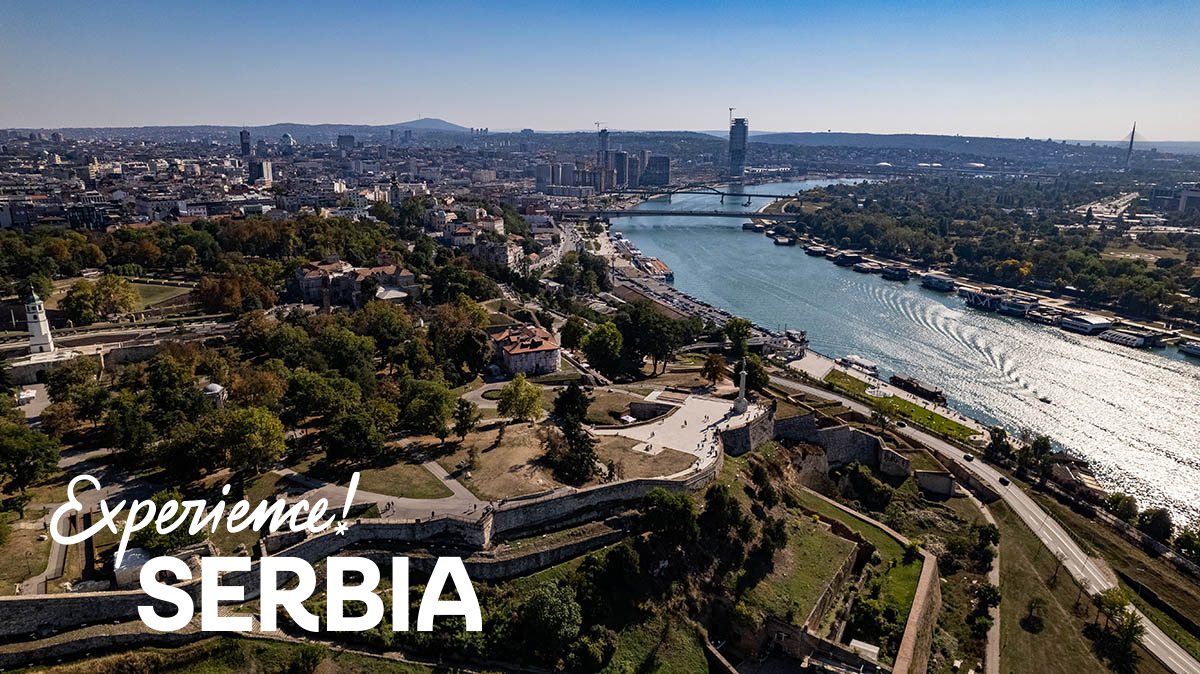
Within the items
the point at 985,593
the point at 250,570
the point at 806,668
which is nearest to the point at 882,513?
the point at 985,593

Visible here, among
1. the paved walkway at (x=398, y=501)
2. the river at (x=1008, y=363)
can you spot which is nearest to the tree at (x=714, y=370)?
the paved walkway at (x=398, y=501)

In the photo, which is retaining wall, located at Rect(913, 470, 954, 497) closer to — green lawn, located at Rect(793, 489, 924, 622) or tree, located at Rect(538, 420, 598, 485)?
green lawn, located at Rect(793, 489, 924, 622)

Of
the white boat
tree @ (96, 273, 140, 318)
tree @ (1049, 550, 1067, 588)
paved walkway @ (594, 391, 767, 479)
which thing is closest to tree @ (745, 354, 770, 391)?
paved walkway @ (594, 391, 767, 479)

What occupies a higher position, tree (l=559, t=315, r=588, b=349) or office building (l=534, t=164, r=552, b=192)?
office building (l=534, t=164, r=552, b=192)

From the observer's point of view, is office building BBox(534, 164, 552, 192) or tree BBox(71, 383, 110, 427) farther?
office building BBox(534, 164, 552, 192)

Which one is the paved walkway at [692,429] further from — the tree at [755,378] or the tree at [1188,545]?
the tree at [1188,545]

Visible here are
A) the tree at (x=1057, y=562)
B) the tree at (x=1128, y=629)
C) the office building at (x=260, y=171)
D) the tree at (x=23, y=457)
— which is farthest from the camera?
the office building at (x=260, y=171)
